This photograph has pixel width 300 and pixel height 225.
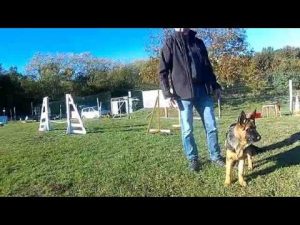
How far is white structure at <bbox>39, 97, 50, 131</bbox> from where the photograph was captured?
3.71m

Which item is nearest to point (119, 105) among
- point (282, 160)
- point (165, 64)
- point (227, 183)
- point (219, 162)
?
point (165, 64)

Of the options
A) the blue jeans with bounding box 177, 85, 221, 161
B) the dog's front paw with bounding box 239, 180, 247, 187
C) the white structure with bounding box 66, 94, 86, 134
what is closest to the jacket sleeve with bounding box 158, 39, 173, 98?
the blue jeans with bounding box 177, 85, 221, 161

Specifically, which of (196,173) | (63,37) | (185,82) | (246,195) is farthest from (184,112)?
(63,37)

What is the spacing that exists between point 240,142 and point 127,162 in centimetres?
83

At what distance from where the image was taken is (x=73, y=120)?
3748mm

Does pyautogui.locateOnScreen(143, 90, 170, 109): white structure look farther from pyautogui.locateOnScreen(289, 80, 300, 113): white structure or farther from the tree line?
pyautogui.locateOnScreen(289, 80, 300, 113): white structure

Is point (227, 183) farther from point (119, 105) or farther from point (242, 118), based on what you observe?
point (119, 105)

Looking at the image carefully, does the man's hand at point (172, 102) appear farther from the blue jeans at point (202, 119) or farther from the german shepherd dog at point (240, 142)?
the german shepherd dog at point (240, 142)

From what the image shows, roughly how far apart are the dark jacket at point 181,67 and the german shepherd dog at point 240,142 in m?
0.36

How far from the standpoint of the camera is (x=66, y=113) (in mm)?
3754

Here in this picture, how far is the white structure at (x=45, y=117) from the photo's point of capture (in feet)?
12.2

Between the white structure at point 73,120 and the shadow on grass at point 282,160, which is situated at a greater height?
the white structure at point 73,120

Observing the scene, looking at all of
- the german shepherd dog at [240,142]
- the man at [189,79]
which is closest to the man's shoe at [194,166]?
the man at [189,79]

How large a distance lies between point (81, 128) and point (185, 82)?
0.85 meters
